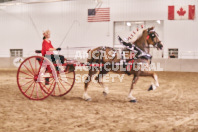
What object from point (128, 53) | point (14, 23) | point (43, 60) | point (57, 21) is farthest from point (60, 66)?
A: point (14, 23)

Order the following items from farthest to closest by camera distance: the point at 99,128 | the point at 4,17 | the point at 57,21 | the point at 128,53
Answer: the point at 4,17, the point at 57,21, the point at 128,53, the point at 99,128

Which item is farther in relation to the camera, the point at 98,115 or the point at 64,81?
the point at 64,81

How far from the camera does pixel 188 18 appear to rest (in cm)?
2039

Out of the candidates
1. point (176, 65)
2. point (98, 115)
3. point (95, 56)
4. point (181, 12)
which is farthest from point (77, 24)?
point (98, 115)

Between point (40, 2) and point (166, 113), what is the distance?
2227 centimetres

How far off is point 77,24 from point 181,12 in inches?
371

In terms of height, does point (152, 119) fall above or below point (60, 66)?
below

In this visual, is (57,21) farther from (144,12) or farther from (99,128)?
(99,128)

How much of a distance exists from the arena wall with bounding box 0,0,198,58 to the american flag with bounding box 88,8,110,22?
366 mm

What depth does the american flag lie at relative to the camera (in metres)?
22.6

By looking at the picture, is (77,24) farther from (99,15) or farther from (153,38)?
(153,38)

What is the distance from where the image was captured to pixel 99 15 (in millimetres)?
22859

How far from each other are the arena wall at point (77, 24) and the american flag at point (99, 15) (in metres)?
0.37

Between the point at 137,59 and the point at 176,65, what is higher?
the point at 137,59
